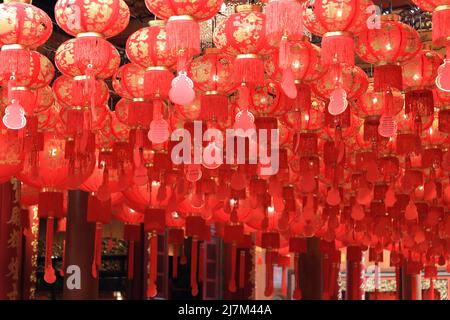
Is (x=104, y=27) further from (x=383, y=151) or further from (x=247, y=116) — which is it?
(x=383, y=151)

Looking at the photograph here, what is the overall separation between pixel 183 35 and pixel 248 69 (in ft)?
2.13

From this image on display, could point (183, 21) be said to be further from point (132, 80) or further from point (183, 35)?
point (132, 80)

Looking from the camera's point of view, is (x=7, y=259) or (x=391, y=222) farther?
(x=391, y=222)

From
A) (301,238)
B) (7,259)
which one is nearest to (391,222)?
(301,238)

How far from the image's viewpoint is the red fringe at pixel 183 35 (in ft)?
17.2

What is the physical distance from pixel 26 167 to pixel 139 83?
1638 millimetres

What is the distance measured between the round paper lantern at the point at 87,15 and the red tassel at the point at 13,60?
0.99 feet

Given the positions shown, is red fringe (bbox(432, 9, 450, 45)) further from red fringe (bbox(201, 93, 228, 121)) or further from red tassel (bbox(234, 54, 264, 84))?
red fringe (bbox(201, 93, 228, 121))

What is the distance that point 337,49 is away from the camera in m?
5.41

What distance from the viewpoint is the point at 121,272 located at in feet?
46.8

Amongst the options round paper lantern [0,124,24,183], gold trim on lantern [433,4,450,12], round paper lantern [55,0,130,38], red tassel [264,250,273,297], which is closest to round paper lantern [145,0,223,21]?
round paper lantern [55,0,130,38]

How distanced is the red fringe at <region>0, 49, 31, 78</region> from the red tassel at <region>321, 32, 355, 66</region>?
66.4 inches

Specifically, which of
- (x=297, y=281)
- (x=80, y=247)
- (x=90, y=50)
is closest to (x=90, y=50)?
(x=90, y=50)

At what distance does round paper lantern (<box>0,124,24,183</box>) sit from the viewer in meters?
7.03
